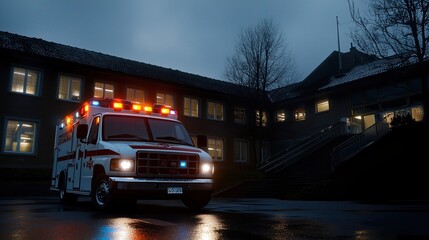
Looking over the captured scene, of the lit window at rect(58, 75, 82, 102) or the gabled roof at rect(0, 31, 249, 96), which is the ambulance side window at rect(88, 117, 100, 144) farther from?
the lit window at rect(58, 75, 82, 102)

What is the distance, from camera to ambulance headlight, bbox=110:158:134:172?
8.47 meters

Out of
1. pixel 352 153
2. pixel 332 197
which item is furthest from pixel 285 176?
pixel 332 197

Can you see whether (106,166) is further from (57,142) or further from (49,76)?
(49,76)

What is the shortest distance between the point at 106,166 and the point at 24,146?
15.9 m

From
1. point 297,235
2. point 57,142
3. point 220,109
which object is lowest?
point 297,235

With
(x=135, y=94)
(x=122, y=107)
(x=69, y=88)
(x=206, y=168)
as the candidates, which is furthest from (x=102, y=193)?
(x=135, y=94)

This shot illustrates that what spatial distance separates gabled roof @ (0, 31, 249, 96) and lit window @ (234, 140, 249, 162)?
465 centimetres

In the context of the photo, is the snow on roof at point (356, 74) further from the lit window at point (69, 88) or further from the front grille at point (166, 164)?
the front grille at point (166, 164)

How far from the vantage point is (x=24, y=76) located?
2277cm

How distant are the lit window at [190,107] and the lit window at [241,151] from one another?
453 cm

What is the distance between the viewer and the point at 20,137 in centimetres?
2214

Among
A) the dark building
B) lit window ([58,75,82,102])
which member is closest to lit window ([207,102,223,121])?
the dark building

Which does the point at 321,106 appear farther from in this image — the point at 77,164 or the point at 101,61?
the point at 77,164

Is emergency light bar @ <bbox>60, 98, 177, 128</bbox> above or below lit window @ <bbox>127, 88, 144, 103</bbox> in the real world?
below
